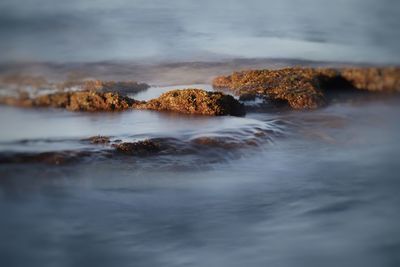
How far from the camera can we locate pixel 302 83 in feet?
11.2

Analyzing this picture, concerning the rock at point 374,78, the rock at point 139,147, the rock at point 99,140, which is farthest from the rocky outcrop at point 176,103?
the rock at point 374,78

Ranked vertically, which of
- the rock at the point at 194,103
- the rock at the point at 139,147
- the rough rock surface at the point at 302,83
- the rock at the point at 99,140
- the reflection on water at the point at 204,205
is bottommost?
the reflection on water at the point at 204,205

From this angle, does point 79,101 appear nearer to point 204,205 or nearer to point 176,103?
point 176,103

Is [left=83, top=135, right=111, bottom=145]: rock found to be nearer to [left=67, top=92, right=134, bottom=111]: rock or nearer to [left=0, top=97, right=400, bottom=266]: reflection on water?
[left=0, top=97, right=400, bottom=266]: reflection on water

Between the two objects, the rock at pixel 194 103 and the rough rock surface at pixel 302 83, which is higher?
the rough rock surface at pixel 302 83

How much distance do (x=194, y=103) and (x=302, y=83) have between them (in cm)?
86

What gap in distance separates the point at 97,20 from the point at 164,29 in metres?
0.33

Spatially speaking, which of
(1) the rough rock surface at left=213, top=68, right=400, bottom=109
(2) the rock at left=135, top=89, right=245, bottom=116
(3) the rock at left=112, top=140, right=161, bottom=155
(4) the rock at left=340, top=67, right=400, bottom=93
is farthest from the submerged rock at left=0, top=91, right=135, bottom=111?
(4) the rock at left=340, top=67, right=400, bottom=93

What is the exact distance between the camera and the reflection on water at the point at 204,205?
5.08ft

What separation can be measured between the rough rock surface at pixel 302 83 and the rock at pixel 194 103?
83 millimetres

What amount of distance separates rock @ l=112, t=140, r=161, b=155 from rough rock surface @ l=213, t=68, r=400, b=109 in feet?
2.37

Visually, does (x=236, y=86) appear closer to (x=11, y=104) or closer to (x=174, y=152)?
(x=174, y=152)

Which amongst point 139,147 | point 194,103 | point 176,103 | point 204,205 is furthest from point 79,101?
point 204,205

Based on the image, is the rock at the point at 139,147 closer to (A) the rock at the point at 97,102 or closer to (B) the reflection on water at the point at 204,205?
(B) the reflection on water at the point at 204,205
